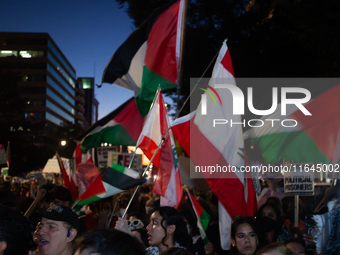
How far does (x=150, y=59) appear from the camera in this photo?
670 cm

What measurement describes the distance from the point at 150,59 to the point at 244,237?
3.55m

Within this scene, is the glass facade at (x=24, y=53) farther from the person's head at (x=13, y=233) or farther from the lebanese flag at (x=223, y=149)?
the person's head at (x=13, y=233)

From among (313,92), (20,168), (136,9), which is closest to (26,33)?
(20,168)

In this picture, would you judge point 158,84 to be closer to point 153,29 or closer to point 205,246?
point 153,29

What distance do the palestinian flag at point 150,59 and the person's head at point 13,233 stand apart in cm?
378

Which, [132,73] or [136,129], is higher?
[132,73]

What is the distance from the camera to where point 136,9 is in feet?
58.5

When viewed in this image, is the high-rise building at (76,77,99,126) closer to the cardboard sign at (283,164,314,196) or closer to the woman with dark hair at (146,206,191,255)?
the cardboard sign at (283,164,314,196)

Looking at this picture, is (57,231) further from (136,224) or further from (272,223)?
(272,223)

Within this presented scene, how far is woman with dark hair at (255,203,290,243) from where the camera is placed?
17.7ft

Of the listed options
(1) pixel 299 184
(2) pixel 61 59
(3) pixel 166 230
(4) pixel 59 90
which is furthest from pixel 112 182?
(2) pixel 61 59

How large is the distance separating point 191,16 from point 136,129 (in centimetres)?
1066

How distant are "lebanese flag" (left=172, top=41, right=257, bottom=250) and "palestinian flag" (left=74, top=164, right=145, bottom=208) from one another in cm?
107

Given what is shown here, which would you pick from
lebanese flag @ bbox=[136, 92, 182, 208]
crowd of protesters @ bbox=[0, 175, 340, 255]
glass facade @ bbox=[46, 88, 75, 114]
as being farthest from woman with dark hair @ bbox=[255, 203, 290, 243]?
glass facade @ bbox=[46, 88, 75, 114]
